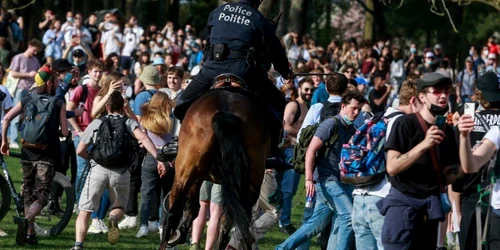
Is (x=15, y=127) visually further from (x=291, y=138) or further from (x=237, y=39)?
(x=237, y=39)

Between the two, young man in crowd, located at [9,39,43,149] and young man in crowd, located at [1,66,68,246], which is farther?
young man in crowd, located at [9,39,43,149]

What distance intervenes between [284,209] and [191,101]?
450cm

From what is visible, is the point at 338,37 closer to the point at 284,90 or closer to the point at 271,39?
the point at 284,90

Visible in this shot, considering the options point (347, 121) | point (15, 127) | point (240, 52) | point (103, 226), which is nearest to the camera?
point (240, 52)

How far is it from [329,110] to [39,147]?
3.24 metres

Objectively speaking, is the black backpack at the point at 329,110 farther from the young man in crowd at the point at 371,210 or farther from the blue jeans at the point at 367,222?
the blue jeans at the point at 367,222

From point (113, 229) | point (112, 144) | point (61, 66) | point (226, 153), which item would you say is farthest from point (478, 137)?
point (61, 66)

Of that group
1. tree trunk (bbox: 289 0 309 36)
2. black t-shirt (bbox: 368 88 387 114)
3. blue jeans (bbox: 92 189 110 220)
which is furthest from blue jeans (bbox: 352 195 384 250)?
tree trunk (bbox: 289 0 309 36)

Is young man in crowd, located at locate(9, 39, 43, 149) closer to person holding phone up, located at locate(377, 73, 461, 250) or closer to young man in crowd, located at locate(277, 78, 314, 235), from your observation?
young man in crowd, located at locate(277, 78, 314, 235)

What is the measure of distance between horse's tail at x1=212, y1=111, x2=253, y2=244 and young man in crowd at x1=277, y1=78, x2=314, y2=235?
4217 millimetres

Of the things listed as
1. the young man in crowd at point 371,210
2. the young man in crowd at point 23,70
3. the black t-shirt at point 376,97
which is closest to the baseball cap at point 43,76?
the young man in crowd at point 371,210

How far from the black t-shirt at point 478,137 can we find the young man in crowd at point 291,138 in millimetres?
4171

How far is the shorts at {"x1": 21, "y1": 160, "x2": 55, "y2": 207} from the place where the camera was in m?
12.3

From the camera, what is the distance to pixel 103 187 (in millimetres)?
11953
